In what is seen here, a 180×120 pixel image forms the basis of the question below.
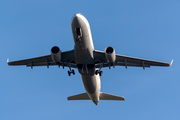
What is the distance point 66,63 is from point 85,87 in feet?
13.4

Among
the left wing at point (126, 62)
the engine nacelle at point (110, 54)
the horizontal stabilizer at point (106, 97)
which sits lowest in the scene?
the horizontal stabilizer at point (106, 97)

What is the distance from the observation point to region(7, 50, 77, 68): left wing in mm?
33281

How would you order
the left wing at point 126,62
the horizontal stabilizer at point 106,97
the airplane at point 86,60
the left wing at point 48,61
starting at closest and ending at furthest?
the airplane at point 86,60 → the left wing at point 126,62 → the left wing at point 48,61 → the horizontal stabilizer at point 106,97

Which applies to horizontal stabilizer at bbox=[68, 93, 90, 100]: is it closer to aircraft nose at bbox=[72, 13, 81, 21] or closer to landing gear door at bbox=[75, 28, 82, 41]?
landing gear door at bbox=[75, 28, 82, 41]

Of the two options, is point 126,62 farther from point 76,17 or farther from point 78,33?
point 76,17

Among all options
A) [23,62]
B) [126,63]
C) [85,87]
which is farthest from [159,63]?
[23,62]

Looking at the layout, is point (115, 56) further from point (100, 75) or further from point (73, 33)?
point (73, 33)

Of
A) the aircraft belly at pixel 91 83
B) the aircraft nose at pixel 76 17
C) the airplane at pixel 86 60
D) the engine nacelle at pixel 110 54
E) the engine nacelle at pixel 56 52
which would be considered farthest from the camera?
the aircraft belly at pixel 91 83

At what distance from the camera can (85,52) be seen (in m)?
31.1

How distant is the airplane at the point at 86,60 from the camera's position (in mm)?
29977

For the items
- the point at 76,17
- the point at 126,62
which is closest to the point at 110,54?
the point at 126,62

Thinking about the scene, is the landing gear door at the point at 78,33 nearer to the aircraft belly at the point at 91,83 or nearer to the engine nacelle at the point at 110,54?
the engine nacelle at the point at 110,54

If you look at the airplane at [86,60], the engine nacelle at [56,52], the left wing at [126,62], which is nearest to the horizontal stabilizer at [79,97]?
the airplane at [86,60]

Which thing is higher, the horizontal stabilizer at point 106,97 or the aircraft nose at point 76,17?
the aircraft nose at point 76,17
